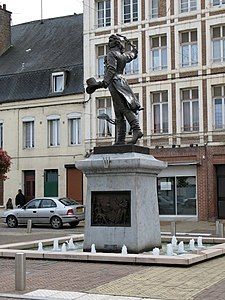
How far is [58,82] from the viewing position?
38375 millimetres

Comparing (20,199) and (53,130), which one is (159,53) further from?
(20,199)

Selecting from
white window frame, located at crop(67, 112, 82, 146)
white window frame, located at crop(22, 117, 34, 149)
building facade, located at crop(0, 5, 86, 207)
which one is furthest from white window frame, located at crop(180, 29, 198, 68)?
white window frame, located at crop(22, 117, 34, 149)

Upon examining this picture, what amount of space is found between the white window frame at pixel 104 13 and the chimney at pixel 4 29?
356 inches

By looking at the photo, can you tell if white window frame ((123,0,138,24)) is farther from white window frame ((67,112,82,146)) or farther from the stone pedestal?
the stone pedestal

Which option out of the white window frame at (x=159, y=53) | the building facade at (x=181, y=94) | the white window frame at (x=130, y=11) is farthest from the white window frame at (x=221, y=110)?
the white window frame at (x=130, y=11)

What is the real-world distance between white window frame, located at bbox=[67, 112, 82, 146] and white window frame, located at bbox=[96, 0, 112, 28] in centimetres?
567

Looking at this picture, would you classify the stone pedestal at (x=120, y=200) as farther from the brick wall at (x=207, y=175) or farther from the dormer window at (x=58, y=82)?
the dormer window at (x=58, y=82)

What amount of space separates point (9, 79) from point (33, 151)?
223 inches

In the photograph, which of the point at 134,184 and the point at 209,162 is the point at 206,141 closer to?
the point at 209,162

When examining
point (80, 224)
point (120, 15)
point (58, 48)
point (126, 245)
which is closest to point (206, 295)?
point (126, 245)

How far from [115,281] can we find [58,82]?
2856 cm

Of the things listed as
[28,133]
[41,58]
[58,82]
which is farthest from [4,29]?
[28,133]

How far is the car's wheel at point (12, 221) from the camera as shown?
30656 millimetres

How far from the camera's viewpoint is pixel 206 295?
30.7 ft
